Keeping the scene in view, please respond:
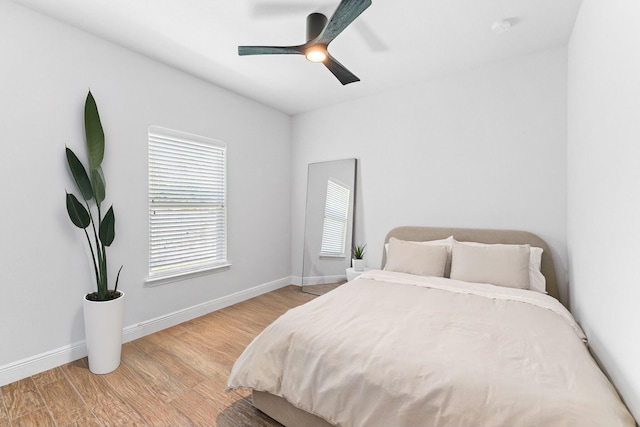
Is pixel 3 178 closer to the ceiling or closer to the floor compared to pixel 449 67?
closer to the floor

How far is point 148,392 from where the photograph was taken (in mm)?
2010

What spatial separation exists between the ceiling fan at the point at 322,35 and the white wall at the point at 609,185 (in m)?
1.31

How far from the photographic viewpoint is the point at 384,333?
5.25 ft

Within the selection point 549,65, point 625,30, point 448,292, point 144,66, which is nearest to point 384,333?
point 448,292

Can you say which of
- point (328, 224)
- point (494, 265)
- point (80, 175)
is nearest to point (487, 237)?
point (494, 265)

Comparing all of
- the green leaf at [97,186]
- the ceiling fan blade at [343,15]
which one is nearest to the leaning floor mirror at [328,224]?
the ceiling fan blade at [343,15]

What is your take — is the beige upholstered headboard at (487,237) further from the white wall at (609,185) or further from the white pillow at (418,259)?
the white wall at (609,185)

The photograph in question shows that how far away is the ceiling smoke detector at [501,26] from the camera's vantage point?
2.34 meters

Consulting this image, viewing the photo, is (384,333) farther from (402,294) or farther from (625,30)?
(625,30)

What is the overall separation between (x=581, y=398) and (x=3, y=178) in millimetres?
3529

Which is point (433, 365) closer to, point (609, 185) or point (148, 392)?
point (609, 185)

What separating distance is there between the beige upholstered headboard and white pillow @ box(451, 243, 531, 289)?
0.98 feet

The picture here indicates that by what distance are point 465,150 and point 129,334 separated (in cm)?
394

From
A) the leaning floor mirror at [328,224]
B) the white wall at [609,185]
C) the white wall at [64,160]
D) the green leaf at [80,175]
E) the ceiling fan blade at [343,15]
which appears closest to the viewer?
the white wall at [609,185]
